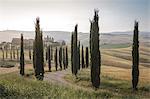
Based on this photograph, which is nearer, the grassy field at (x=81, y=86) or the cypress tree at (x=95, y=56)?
the grassy field at (x=81, y=86)

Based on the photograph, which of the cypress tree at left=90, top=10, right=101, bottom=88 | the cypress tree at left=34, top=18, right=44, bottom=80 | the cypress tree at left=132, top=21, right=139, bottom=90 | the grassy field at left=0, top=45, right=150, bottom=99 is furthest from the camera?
the cypress tree at left=34, top=18, right=44, bottom=80

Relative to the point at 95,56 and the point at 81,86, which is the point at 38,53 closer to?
the point at 81,86

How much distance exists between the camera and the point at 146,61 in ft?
385

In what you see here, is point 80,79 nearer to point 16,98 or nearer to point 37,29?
point 37,29

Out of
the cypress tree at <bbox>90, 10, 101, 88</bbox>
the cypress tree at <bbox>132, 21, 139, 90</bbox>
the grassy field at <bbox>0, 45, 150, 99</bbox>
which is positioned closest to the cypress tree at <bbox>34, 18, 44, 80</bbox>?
the grassy field at <bbox>0, 45, 150, 99</bbox>

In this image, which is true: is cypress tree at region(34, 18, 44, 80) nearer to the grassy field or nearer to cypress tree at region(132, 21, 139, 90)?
the grassy field

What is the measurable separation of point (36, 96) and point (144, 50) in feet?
439

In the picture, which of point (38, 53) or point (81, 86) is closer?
point (81, 86)

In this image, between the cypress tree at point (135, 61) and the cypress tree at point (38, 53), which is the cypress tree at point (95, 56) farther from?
the cypress tree at point (38, 53)

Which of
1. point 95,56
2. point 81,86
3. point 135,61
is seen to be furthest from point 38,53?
point 135,61

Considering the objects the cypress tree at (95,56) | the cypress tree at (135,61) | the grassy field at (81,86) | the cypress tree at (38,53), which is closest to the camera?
the grassy field at (81,86)

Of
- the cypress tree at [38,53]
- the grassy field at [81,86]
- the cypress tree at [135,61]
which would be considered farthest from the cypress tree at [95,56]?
the cypress tree at [38,53]

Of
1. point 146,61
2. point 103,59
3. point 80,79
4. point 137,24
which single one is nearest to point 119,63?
point 103,59

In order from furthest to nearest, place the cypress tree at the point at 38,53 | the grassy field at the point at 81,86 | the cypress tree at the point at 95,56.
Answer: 1. the cypress tree at the point at 38,53
2. the cypress tree at the point at 95,56
3. the grassy field at the point at 81,86
